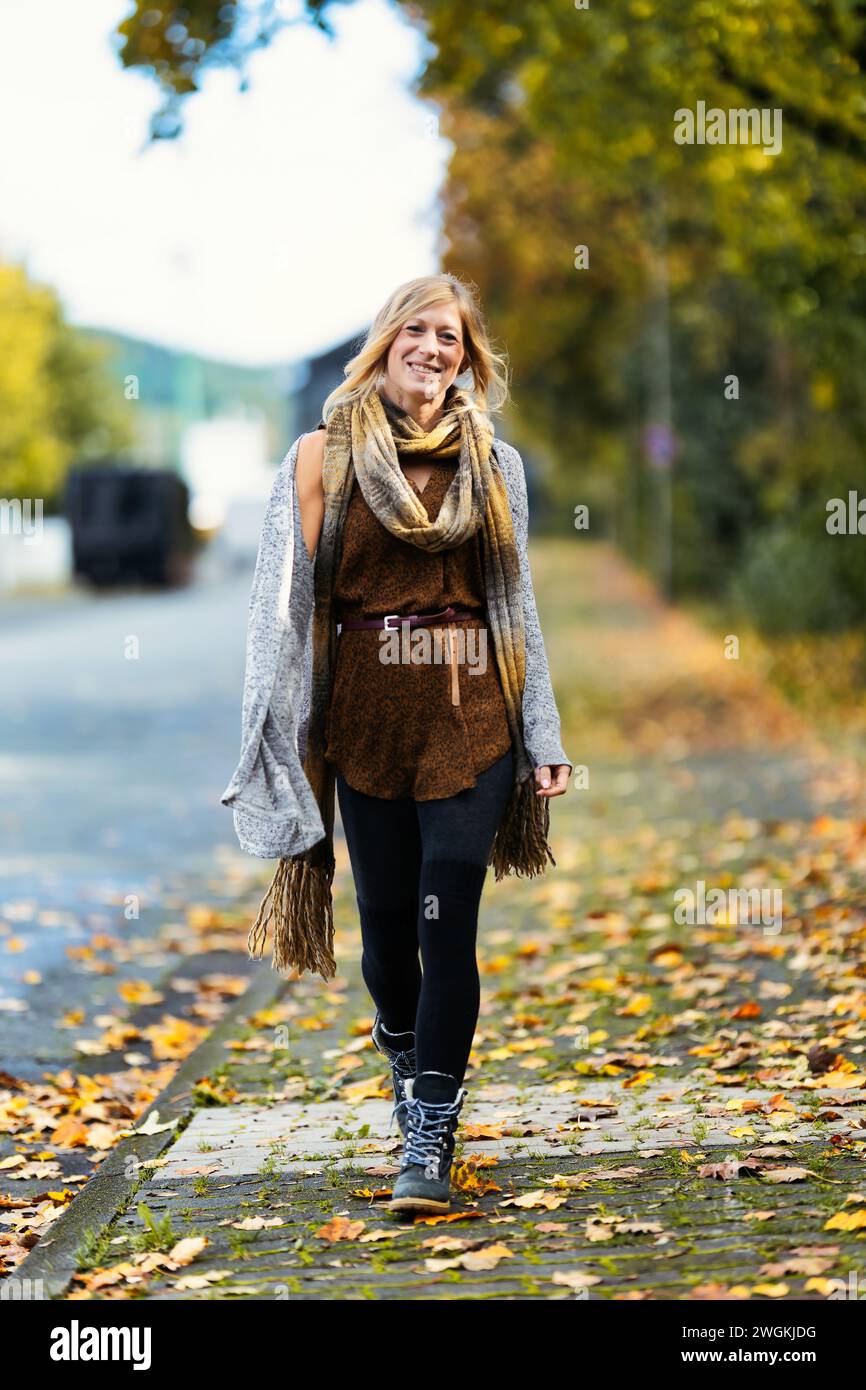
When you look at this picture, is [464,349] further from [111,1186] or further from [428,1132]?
[111,1186]

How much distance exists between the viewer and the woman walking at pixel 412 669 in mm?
4543

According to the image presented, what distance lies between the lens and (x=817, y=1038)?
6223 millimetres

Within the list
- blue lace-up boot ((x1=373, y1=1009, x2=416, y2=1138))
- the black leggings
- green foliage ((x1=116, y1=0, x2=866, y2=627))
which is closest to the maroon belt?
the black leggings

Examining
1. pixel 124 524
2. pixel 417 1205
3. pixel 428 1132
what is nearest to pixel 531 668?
pixel 428 1132

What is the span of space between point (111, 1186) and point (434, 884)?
1205mm

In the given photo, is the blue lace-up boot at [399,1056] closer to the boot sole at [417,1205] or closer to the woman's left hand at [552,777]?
the boot sole at [417,1205]

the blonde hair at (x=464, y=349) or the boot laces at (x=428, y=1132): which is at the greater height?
the blonde hair at (x=464, y=349)

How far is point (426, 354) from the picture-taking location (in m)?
4.67

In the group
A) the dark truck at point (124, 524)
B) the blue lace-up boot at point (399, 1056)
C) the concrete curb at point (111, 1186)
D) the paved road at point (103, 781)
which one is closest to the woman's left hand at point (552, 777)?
the blue lace-up boot at point (399, 1056)
